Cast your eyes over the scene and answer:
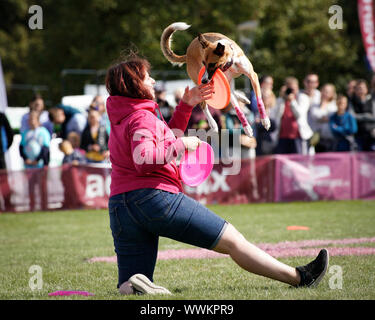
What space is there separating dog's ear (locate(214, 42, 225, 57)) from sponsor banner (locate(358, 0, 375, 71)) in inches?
403

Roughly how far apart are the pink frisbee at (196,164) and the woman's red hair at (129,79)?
53 centimetres

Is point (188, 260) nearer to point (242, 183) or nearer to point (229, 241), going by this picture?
point (229, 241)

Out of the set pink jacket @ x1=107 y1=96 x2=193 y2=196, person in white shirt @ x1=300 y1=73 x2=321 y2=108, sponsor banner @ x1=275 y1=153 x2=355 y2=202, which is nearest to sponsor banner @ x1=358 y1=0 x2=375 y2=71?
person in white shirt @ x1=300 y1=73 x2=321 y2=108

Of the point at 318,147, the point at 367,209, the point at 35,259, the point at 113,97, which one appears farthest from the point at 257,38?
the point at 113,97

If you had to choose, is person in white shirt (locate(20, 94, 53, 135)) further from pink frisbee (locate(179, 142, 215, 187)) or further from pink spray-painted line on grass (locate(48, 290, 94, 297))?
pink frisbee (locate(179, 142, 215, 187))

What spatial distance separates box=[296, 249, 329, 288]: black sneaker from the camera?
484 centimetres

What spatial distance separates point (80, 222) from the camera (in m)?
10.8

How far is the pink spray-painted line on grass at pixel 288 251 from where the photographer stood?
6.81 m

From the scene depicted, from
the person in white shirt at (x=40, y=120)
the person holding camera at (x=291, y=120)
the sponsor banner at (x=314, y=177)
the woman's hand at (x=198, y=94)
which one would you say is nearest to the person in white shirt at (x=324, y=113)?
the person holding camera at (x=291, y=120)

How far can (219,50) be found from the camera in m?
5.62

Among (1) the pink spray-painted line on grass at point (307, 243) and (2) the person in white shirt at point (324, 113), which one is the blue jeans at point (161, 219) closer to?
(1) the pink spray-painted line on grass at point (307, 243)

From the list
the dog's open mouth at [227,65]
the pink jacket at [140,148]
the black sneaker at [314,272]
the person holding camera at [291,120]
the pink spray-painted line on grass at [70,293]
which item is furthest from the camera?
the person holding camera at [291,120]
